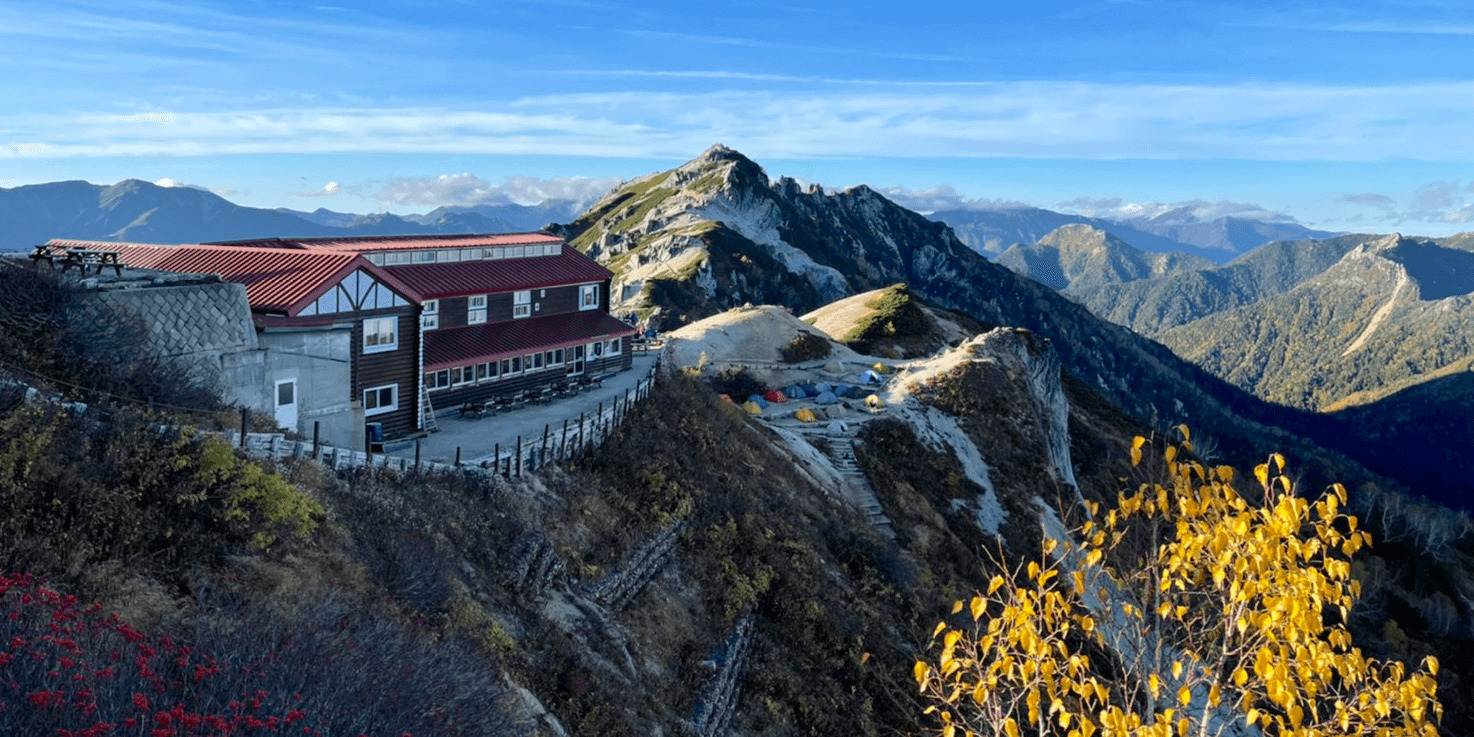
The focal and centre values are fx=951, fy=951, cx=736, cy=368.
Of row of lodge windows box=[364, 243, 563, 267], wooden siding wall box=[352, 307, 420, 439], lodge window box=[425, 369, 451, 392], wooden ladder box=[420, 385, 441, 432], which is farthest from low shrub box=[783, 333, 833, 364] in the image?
wooden siding wall box=[352, 307, 420, 439]

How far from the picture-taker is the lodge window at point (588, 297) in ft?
164

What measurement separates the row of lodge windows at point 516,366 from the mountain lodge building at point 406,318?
0.07 metres

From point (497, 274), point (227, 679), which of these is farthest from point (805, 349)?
point (227, 679)

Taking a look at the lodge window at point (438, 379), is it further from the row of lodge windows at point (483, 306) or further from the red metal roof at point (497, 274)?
the red metal roof at point (497, 274)

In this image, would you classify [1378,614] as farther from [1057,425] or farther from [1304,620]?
[1304,620]

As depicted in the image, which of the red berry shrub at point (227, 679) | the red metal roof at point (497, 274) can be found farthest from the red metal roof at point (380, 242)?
the red berry shrub at point (227, 679)

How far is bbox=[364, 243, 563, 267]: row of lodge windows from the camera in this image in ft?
132

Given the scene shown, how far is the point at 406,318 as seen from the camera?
33250 mm

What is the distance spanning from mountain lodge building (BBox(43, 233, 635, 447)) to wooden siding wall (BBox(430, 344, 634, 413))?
60 millimetres

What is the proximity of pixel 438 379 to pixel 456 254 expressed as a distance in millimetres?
8705

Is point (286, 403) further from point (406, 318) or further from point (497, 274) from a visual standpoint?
point (497, 274)

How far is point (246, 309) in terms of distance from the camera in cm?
2703

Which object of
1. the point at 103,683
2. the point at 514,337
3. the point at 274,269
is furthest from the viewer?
the point at 514,337

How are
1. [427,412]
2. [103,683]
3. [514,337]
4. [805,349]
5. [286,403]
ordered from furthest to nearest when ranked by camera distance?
1. [805,349]
2. [514,337]
3. [427,412]
4. [286,403]
5. [103,683]
